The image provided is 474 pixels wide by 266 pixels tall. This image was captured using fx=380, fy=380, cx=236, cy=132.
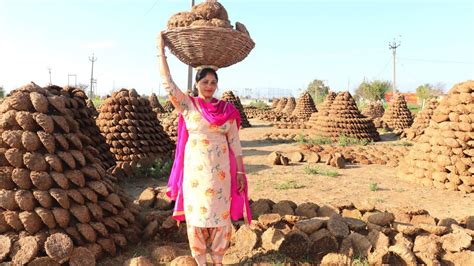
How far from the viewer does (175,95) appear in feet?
9.82

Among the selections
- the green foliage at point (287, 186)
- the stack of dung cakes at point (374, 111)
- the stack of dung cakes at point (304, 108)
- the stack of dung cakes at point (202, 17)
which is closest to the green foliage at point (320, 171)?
the green foliage at point (287, 186)

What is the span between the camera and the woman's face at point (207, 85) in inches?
118

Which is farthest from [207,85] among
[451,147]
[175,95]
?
[451,147]

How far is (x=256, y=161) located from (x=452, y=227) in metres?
6.55

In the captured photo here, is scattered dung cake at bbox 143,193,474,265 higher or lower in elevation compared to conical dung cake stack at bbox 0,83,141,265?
lower

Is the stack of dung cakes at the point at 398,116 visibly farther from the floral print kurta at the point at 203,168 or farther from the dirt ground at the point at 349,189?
the floral print kurta at the point at 203,168

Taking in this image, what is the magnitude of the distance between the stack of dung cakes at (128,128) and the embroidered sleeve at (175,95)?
524cm

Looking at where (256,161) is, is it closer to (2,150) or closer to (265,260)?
(265,260)

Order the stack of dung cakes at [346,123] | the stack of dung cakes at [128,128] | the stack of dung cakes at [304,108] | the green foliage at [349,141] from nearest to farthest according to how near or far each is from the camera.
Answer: the stack of dung cakes at [128,128] < the green foliage at [349,141] < the stack of dung cakes at [346,123] < the stack of dung cakes at [304,108]

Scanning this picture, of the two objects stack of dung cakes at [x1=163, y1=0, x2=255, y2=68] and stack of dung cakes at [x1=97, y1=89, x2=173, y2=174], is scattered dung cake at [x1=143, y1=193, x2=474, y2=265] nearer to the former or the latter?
stack of dung cakes at [x1=163, y1=0, x2=255, y2=68]

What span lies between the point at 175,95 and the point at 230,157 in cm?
68

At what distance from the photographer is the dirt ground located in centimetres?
612

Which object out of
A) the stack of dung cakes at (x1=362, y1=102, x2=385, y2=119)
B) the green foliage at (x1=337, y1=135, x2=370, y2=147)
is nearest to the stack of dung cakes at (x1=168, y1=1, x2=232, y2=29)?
the green foliage at (x1=337, y1=135, x2=370, y2=147)

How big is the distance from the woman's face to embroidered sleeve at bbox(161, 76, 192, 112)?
0.46 feet
